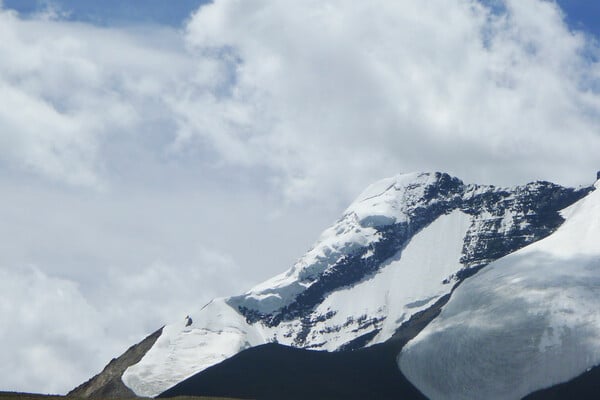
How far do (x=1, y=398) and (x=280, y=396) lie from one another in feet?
273

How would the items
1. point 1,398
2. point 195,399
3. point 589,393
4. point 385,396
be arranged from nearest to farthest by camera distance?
point 1,398
point 195,399
point 589,393
point 385,396

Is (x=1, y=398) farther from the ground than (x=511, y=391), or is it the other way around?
(x=1, y=398)

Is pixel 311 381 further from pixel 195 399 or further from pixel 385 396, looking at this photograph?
pixel 195 399

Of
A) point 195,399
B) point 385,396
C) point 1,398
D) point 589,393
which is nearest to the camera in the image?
point 1,398

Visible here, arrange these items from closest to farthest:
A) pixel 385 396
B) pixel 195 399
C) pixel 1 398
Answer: pixel 1 398 < pixel 195 399 < pixel 385 396

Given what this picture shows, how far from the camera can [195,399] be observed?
428 ft

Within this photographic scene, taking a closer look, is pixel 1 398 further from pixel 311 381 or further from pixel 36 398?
pixel 311 381

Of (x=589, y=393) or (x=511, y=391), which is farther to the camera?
(x=511, y=391)

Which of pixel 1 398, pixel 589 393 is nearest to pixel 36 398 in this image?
pixel 1 398

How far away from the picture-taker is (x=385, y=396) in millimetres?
195375

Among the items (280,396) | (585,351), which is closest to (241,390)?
(280,396)

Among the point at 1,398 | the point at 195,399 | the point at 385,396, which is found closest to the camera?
the point at 1,398

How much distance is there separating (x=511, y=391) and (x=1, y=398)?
119 metres

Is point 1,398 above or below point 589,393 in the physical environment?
above
